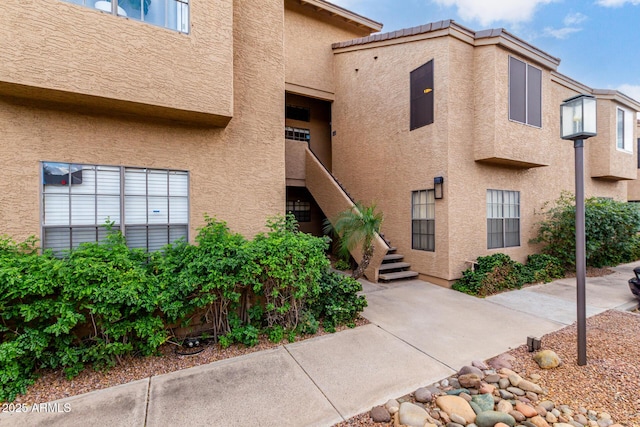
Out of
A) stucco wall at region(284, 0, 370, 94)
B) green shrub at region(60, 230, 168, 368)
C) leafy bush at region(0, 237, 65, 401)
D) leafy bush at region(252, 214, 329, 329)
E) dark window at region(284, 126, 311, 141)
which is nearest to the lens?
leafy bush at region(0, 237, 65, 401)

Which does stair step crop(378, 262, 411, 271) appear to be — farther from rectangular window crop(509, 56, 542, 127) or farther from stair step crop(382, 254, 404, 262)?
rectangular window crop(509, 56, 542, 127)

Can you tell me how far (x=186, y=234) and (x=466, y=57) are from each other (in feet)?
27.7

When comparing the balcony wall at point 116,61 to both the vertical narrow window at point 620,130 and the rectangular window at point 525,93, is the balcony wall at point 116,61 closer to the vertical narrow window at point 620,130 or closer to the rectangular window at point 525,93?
the rectangular window at point 525,93

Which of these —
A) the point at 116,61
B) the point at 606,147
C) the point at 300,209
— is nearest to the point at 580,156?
the point at 116,61

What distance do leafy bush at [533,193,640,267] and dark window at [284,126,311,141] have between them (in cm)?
940

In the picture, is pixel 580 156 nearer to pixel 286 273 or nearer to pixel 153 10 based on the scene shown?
pixel 286 273

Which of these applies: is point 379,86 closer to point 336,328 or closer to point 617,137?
point 336,328

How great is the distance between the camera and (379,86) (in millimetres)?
9289

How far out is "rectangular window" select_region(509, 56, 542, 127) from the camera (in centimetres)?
758

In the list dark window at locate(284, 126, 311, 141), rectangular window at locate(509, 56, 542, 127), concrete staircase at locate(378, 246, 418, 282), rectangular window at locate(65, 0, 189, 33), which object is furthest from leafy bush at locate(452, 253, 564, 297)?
dark window at locate(284, 126, 311, 141)

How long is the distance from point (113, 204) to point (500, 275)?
8825 millimetres

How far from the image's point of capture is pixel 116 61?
150 inches

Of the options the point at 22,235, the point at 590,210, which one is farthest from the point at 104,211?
the point at 590,210

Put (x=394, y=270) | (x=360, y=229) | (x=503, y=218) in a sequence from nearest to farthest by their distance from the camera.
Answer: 1. (x=360, y=229)
2. (x=394, y=270)
3. (x=503, y=218)
